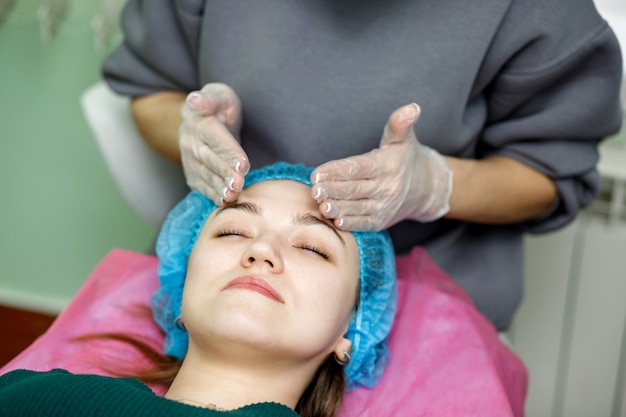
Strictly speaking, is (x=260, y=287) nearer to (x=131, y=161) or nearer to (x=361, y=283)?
(x=361, y=283)

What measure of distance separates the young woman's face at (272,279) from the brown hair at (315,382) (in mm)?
46

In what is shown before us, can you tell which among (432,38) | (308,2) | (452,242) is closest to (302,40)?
(308,2)

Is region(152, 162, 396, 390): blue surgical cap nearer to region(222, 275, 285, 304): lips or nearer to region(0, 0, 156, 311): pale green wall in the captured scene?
region(222, 275, 285, 304): lips

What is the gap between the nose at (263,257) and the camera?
1109mm

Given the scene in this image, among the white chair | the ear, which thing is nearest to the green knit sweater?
the ear

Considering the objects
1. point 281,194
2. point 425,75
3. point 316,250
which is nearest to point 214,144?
point 281,194

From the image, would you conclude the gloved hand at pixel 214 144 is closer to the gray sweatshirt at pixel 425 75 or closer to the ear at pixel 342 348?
the gray sweatshirt at pixel 425 75

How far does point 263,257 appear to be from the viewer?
3.65 ft

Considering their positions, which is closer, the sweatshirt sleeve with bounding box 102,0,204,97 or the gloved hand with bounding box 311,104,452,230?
the gloved hand with bounding box 311,104,452,230

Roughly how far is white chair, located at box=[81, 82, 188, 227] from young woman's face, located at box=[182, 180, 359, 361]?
1.41ft

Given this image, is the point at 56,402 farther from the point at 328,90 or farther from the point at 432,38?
the point at 432,38

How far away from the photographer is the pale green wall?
212cm

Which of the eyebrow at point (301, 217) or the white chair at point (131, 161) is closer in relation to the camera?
the eyebrow at point (301, 217)

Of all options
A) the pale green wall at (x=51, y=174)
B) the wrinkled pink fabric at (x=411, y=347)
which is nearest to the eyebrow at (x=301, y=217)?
the wrinkled pink fabric at (x=411, y=347)
